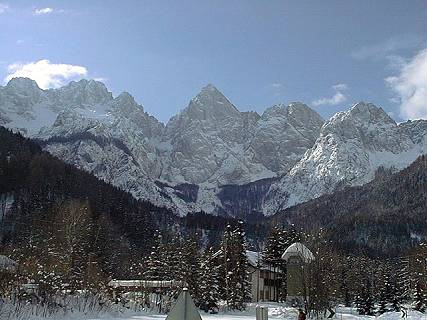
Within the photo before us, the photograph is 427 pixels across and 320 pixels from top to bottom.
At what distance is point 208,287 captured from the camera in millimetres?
54469

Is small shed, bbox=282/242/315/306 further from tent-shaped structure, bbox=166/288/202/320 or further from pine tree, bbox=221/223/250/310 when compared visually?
tent-shaped structure, bbox=166/288/202/320

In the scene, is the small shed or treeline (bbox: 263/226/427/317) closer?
treeline (bbox: 263/226/427/317)

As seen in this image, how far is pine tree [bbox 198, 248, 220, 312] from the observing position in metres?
53.9

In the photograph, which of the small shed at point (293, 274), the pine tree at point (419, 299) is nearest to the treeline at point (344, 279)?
the pine tree at point (419, 299)

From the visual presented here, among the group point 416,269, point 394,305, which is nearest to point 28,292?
→ point 416,269

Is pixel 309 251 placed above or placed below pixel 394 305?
above

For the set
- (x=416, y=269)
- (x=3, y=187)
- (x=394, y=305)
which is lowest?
(x=394, y=305)

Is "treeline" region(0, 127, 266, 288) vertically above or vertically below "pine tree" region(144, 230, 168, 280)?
above

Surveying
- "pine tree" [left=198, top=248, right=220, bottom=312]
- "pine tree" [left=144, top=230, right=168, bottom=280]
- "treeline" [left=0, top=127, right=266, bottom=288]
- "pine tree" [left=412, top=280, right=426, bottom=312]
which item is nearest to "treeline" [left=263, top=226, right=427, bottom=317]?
"pine tree" [left=412, top=280, right=426, bottom=312]

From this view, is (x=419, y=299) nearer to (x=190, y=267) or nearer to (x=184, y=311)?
(x=190, y=267)

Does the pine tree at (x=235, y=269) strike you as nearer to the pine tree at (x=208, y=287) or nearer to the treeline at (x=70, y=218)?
the pine tree at (x=208, y=287)

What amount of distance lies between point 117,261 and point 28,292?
205 ft

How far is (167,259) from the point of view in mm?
66188

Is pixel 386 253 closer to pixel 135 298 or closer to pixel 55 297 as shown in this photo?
pixel 135 298
